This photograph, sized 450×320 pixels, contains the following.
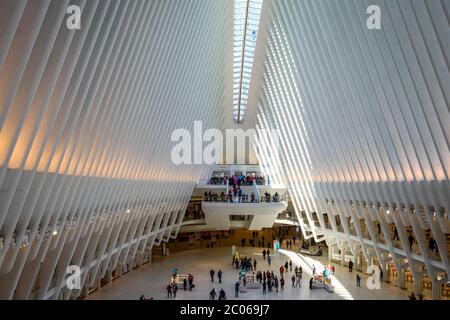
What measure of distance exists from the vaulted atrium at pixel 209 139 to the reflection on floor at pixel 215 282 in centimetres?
18

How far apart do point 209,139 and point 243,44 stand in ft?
26.5

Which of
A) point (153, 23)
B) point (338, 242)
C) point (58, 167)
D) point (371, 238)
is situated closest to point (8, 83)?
point (58, 167)

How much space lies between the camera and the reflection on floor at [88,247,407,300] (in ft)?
65.7

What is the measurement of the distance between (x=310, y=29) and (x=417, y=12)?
8.44 meters

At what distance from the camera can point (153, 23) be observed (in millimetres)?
12828

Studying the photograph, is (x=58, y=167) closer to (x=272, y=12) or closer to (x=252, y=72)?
(x=272, y=12)

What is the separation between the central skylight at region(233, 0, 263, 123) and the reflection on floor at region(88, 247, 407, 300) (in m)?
14.6

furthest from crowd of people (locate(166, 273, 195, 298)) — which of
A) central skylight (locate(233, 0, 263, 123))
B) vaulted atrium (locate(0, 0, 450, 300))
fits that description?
central skylight (locate(233, 0, 263, 123))
